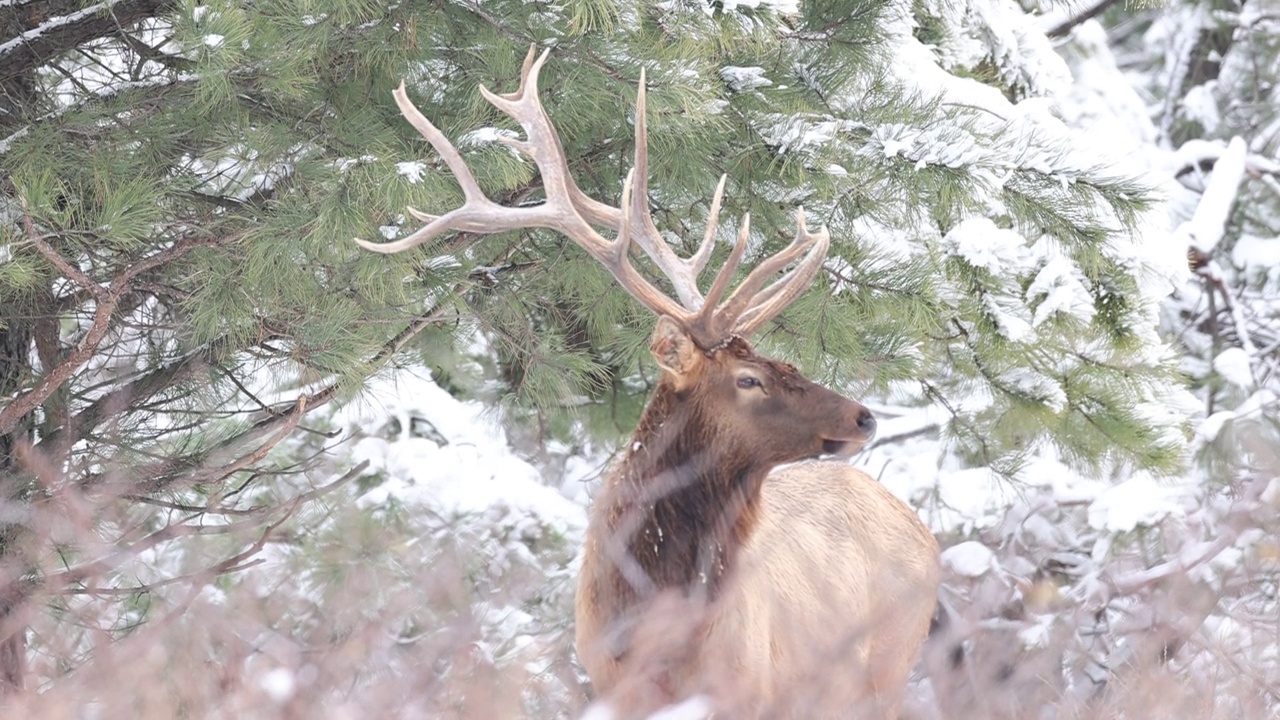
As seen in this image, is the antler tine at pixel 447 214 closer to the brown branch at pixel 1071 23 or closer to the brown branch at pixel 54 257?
the brown branch at pixel 54 257

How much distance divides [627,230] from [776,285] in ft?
1.51

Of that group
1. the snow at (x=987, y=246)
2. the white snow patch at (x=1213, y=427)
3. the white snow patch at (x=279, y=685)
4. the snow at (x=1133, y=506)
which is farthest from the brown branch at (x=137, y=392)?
the white snow patch at (x=1213, y=427)

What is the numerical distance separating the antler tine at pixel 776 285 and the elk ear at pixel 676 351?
110 mm

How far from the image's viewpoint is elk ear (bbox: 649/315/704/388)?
3518 millimetres

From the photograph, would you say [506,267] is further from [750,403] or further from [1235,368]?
[1235,368]

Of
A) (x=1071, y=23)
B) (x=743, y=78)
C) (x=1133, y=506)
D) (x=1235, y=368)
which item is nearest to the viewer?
(x=743, y=78)

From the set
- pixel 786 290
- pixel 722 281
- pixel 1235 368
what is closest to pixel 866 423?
pixel 786 290

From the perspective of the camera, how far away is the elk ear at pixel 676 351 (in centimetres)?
352

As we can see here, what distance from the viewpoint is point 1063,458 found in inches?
180

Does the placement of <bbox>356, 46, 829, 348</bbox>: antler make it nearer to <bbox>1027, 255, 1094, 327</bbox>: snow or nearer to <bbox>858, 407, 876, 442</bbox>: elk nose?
<bbox>858, 407, 876, 442</bbox>: elk nose

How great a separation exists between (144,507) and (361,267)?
5.06 ft

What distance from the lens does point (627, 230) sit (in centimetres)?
350

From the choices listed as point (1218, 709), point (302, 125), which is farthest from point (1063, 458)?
point (302, 125)

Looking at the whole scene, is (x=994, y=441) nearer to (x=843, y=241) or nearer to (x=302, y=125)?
(x=843, y=241)
